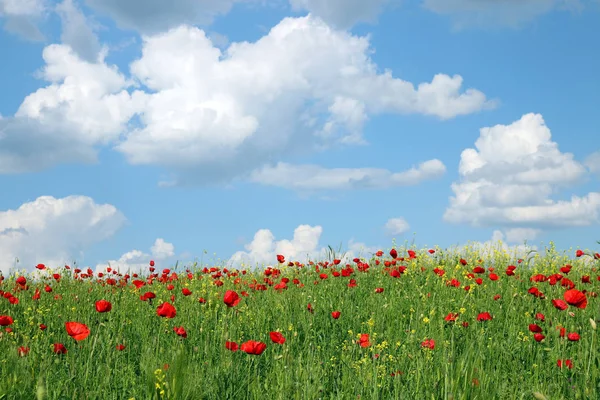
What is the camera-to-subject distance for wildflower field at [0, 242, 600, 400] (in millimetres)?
3877

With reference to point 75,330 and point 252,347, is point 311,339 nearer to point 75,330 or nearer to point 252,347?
point 252,347

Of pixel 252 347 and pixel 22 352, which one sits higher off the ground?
pixel 252 347

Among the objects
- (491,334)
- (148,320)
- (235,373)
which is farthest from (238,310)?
(491,334)

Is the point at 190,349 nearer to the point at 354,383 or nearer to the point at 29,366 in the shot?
the point at 29,366

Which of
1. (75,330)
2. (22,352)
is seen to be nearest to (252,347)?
(75,330)

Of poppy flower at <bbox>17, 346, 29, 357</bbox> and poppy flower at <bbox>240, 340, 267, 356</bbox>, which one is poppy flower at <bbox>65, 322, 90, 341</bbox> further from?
poppy flower at <bbox>240, 340, 267, 356</bbox>

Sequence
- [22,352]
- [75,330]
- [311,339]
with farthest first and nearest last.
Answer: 1. [311,339]
2. [22,352]
3. [75,330]

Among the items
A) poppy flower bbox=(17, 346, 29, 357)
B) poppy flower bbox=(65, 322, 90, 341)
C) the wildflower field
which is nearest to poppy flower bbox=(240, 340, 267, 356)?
the wildflower field

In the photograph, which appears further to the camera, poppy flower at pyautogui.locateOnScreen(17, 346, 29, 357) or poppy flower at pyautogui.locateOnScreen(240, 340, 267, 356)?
poppy flower at pyautogui.locateOnScreen(17, 346, 29, 357)

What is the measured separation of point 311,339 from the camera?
5.69m

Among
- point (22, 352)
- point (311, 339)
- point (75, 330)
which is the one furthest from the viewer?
point (311, 339)

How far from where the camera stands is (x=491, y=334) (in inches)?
243

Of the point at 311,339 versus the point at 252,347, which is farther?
the point at 311,339

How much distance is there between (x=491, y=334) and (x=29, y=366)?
4.68m
